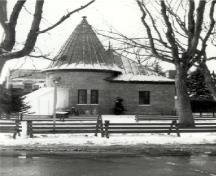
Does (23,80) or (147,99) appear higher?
(23,80)

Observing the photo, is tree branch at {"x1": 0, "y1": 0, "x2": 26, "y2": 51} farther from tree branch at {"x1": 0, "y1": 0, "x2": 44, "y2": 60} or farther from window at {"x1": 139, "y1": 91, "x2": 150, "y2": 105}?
window at {"x1": 139, "y1": 91, "x2": 150, "y2": 105}

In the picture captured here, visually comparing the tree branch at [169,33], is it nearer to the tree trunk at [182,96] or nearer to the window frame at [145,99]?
the tree trunk at [182,96]

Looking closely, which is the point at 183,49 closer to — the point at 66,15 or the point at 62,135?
the point at 62,135

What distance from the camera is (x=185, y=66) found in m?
25.8

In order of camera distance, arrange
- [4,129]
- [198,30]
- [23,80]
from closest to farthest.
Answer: [4,129] < [198,30] < [23,80]

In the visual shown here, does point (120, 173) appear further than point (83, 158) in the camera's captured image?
No

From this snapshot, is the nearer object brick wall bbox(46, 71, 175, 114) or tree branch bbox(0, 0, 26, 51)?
tree branch bbox(0, 0, 26, 51)

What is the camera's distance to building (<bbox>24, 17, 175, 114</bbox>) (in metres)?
44.9

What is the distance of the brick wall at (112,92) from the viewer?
147 feet

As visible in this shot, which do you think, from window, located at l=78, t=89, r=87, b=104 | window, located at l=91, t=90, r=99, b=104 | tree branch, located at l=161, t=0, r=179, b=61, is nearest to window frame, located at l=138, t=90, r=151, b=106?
window, located at l=91, t=90, r=99, b=104

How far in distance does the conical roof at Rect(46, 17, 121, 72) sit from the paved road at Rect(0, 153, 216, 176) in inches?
1188

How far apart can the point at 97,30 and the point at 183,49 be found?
5427 millimetres

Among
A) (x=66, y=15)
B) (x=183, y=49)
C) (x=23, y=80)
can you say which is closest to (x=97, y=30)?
(x=183, y=49)

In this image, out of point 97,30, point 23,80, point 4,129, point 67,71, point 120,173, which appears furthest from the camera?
point 23,80
